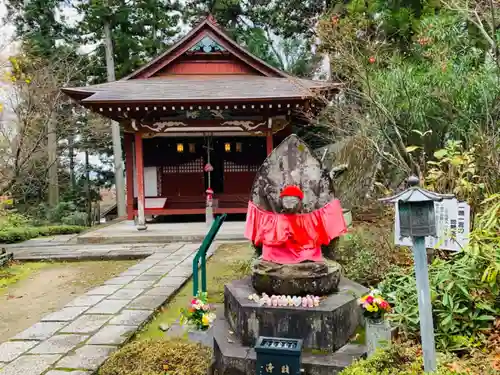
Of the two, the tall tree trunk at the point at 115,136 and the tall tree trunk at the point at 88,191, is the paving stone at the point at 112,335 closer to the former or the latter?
the tall tree trunk at the point at 115,136

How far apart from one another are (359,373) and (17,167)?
42.2ft

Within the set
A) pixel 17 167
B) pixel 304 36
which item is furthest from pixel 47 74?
pixel 304 36

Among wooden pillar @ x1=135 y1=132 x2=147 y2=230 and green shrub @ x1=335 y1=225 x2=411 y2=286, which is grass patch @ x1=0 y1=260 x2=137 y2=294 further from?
green shrub @ x1=335 y1=225 x2=411 y2=286

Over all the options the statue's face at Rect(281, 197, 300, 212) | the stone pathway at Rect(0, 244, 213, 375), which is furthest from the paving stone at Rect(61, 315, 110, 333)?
the statue's face at Rect(281, 197, 300, 212)

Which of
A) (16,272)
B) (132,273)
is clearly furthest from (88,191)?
(132,273)

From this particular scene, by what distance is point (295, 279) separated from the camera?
3.74m

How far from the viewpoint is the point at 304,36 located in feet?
69.4

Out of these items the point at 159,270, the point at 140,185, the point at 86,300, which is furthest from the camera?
the point at 140,185

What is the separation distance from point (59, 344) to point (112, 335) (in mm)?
508

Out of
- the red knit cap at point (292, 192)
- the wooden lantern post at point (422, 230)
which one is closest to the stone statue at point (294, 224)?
the red knit cap at point (292, 192)

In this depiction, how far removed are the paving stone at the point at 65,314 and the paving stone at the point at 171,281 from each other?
1.25 m

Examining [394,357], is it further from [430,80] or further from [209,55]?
[209,55]

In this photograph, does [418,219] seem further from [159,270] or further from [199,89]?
[199,89]

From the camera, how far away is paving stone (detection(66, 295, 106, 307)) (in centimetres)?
544
